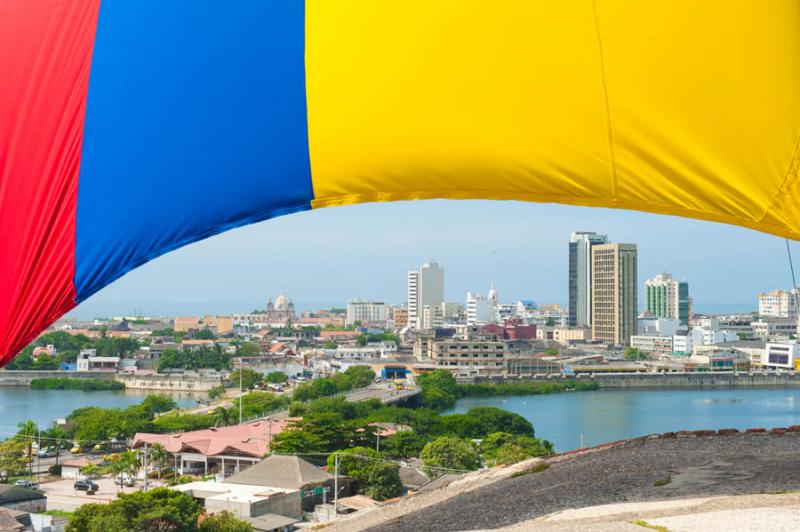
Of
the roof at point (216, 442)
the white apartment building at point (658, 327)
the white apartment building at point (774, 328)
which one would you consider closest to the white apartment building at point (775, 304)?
the white apartment building at point (774, 328)

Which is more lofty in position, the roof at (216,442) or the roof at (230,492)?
the roof at (230,492)

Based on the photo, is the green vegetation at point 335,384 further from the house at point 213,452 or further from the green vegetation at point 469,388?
the house at point 213,452

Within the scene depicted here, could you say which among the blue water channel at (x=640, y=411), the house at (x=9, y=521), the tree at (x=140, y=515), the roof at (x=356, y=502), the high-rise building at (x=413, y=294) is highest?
the high-rise building at (x=413, y=294)

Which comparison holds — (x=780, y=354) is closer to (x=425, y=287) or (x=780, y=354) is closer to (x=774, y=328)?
(x=774, y=328)

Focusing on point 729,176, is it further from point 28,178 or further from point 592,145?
point 28,178

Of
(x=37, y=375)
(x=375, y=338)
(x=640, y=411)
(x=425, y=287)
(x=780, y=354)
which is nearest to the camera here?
(x=640, y=411)

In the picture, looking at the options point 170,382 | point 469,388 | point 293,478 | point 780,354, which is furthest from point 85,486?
point 780,354

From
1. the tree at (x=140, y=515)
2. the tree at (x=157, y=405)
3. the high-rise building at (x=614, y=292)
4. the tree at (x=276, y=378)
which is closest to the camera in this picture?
the tree at (x=140, y=515)
